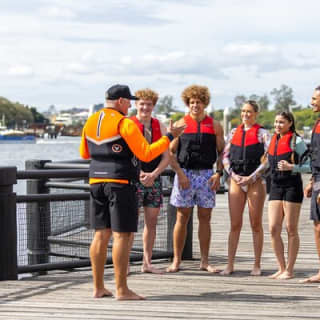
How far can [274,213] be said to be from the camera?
6816mm

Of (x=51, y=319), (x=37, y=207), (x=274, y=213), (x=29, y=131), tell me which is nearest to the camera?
(x=51, y=319)

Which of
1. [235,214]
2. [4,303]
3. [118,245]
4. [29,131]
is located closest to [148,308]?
[118,245]

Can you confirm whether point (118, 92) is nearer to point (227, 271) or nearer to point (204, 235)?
point (204, 235)

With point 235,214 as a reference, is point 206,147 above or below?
above

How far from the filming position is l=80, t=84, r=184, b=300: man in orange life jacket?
18.5ft

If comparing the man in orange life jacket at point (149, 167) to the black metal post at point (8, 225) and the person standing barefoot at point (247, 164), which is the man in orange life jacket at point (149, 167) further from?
the black metal post at point (8, 225)

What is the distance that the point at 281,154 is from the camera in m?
6.72

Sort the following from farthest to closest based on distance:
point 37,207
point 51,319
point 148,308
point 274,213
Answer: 1. point 37,207
2. point 274,213
3. point 148,308
4. point 51,319

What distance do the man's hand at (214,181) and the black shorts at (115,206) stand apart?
138 centimetres

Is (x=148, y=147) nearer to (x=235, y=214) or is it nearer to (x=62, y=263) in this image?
(x=235, y=214)

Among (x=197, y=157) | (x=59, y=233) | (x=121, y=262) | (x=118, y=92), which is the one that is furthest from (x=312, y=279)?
(x=59, y=233)

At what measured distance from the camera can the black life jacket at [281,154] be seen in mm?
6711

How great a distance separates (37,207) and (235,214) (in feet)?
6.00

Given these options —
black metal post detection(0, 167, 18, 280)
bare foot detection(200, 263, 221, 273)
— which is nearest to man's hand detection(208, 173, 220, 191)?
bare foot detection(200, 263, 221, 273)
